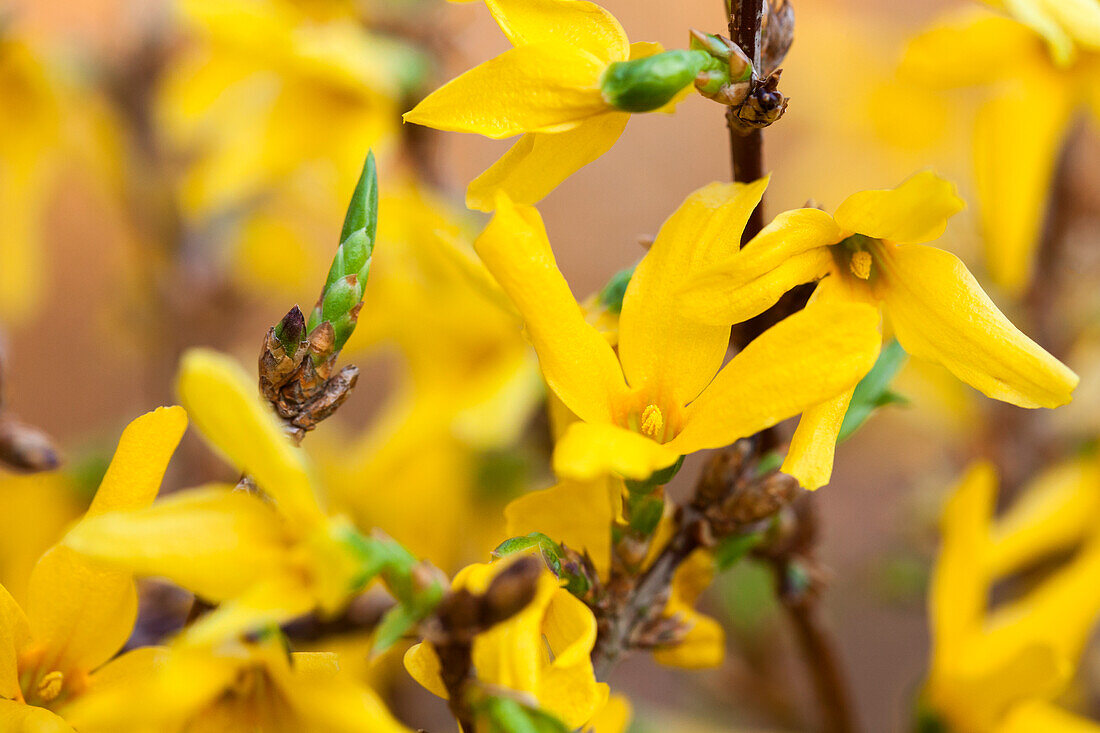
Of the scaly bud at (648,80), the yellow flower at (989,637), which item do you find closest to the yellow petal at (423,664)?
the scaly bud at (648,80)

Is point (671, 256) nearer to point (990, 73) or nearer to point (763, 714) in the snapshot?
point (990, 73)

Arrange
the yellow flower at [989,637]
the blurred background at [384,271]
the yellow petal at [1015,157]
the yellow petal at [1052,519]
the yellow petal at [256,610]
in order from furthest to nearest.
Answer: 1. the blurred background at [384,271]
2. the yellow petal at [1052,519]
3. the yellow petal at [1015,157]
4. the yellow flower at [989,637]
5. the yellow petal at [256,610]

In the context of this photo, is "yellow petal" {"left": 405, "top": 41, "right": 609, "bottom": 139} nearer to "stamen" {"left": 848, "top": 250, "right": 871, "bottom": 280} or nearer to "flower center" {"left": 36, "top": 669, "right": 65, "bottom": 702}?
"stamen" {"left": 848, "top": 250, "right": 871, "bottom": 280}

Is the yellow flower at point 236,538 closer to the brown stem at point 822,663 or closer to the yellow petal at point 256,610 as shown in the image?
the yellow petal at point 256,610

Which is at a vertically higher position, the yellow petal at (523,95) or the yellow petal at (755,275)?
the yellow petal at (523,95)

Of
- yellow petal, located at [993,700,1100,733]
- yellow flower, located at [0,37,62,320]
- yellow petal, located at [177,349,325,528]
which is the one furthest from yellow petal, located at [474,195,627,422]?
yellow flower, located at [0,37,62,320]


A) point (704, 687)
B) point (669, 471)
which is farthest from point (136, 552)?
point (704, 687)

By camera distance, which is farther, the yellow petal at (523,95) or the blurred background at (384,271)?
the blurred background at (384,271)

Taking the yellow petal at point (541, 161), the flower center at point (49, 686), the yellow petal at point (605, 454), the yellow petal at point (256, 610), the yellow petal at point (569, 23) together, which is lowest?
the flower center at point (49, 686)
